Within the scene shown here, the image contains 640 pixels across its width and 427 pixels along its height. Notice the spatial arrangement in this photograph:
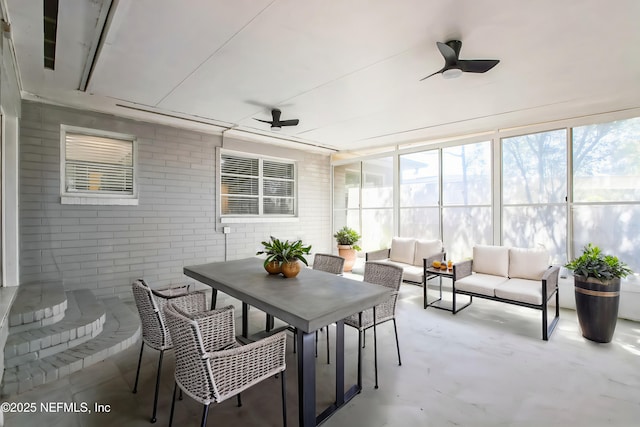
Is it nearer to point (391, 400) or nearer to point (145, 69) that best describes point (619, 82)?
point (391, 400)

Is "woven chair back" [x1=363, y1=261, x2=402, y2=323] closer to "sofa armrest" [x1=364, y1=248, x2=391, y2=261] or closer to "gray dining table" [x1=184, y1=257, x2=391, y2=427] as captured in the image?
"gray dining table" [x1=184, y1=257, x2=391, y2=427]

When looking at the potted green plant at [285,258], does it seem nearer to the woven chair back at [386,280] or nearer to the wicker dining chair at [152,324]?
the woven chair back at [386,280]

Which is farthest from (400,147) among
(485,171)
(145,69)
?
(145,69)

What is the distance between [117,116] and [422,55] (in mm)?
4271

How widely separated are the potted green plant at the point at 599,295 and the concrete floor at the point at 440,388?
15cm

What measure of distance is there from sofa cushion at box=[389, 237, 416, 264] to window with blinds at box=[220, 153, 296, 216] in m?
2.49

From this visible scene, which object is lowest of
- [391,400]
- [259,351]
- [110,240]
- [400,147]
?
[391,400]

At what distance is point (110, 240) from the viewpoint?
14.1 ft

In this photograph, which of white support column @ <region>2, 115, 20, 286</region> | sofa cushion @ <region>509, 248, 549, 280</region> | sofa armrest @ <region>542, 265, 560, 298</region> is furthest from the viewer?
sofa cushion @ <region>509, 248, 549, 280</region>

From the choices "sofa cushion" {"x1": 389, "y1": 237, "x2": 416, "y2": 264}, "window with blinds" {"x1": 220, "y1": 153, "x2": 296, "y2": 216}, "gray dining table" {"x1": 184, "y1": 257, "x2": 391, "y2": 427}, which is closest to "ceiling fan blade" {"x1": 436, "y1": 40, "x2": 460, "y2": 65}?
"gray dining table" {"x1": 184, "y1": 257, "x2": 391, "y2": 427}

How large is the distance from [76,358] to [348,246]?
4903mm

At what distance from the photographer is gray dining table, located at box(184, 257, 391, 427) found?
5.67ft

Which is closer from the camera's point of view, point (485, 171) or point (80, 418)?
point (80, 418)

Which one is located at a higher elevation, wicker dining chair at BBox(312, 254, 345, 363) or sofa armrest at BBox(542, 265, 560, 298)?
wicker dining chair at BBox(312, 254, 345, 363)
